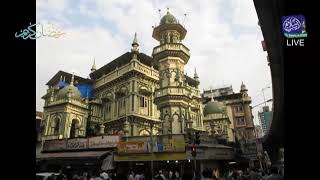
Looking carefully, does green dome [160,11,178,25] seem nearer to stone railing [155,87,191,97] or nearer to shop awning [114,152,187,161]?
stone railing [155,87,191,97]

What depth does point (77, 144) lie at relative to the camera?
3288 cm

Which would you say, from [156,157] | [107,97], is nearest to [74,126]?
[107,97]

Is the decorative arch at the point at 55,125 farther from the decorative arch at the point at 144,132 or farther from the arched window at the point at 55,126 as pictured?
the decorative arch at the point at 144,132

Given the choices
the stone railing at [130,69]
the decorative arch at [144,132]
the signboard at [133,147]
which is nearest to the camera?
the signboard at [133,147]

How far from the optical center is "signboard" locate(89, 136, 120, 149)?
98.4 feet

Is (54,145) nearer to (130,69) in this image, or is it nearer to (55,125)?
(55,125)

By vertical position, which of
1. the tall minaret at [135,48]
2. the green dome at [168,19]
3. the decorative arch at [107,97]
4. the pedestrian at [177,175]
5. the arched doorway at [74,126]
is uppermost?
the green dome at [168,19]

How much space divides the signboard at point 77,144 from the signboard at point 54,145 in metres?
0.93

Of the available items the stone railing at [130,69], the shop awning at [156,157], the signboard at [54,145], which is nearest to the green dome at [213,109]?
the stone railing at [130,69]

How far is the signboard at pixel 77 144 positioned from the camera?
32.3 meters

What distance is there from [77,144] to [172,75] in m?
14.3

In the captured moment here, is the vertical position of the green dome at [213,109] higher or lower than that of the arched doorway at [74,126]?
higher

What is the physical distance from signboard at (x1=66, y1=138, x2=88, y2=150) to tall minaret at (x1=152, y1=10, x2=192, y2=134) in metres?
9.29
